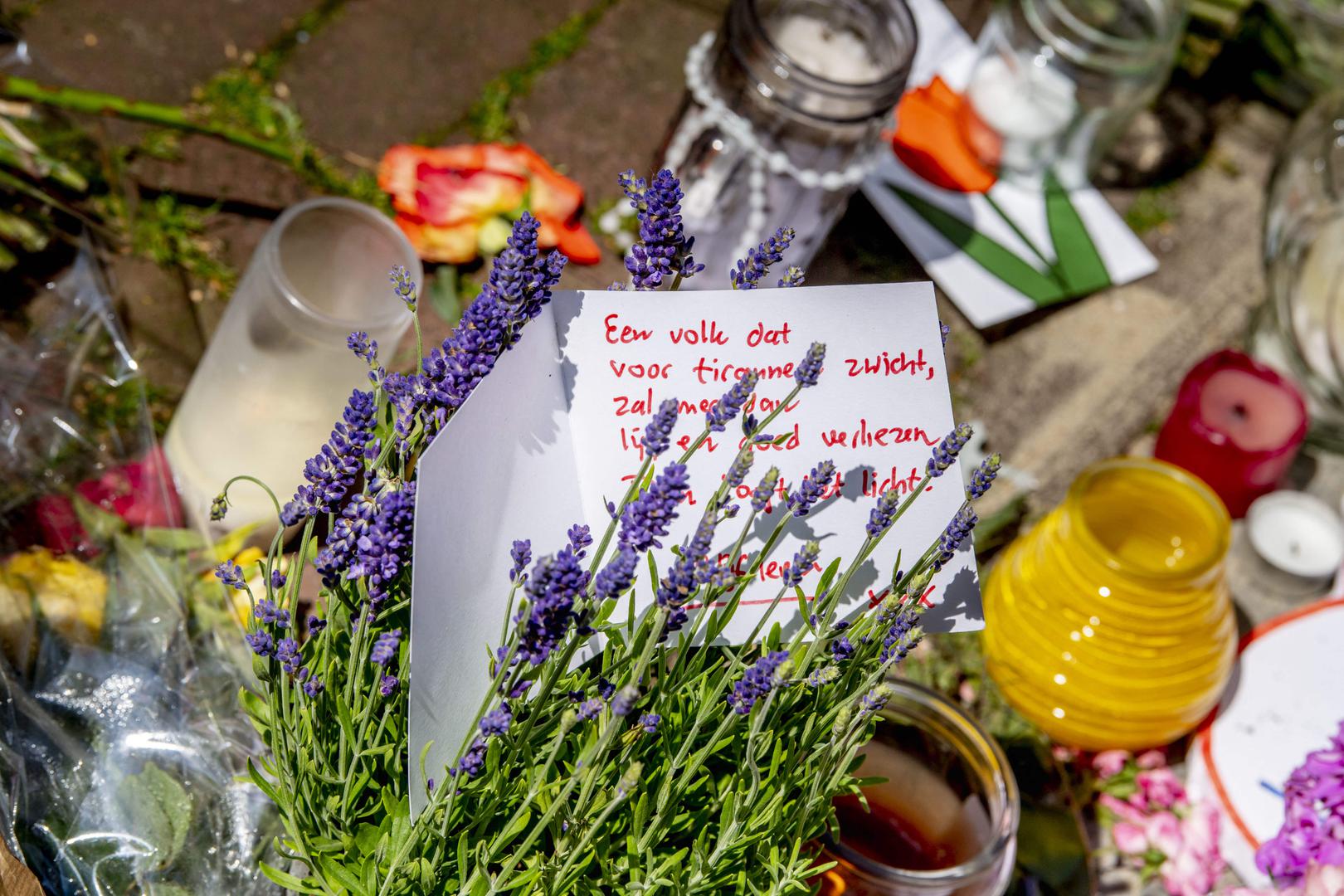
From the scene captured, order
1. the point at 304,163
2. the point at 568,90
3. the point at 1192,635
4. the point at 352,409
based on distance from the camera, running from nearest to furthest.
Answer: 1. the point at 352,409
2. the point at 1192,635
3. the point at 304,163
4. the point at 568,90

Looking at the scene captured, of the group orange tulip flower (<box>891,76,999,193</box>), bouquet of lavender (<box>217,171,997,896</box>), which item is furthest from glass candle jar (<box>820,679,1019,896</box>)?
orange tulip flower (<box>891,76,999,193</box>)

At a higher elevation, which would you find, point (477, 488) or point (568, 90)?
point (477, 488)

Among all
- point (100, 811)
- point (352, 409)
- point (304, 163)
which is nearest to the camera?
point (352, 409)

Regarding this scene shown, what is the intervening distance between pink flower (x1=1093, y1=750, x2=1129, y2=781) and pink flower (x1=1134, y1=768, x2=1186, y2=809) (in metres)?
0.02

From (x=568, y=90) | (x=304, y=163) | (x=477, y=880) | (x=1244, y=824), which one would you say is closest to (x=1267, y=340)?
(x=1244, y=824)

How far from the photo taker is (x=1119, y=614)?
1.26m

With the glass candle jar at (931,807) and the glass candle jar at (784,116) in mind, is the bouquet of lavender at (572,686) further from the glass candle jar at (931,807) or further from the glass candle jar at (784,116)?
the glass candle jar at (784,116)

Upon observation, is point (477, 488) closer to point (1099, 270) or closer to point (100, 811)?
point (100, 811)

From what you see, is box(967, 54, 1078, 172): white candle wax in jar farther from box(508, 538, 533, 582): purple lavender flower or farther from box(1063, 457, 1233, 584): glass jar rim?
box(508, 538, 533, 582): purple lavender flower

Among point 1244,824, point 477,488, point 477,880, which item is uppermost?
point 477,488

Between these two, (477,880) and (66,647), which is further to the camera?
(66,647)

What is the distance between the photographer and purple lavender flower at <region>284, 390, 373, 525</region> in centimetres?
68

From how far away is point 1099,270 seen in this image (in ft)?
6.24

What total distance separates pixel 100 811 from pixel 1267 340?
63.8 inches
